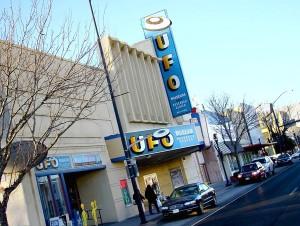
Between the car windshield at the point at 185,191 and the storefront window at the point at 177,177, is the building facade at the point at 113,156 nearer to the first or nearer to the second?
the storefront window at the point at 177,177

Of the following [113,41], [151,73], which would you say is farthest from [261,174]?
[113,41]

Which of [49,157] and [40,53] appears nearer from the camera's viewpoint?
[40,53]

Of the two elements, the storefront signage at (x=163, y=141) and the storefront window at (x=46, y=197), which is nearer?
the storefront window at (x=46, y=197)

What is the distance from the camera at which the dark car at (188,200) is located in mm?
21984

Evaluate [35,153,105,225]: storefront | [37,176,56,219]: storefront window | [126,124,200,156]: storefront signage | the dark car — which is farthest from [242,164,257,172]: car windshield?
[37,176,56,219]: storefront window

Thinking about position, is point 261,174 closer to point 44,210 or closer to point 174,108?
point 174,108

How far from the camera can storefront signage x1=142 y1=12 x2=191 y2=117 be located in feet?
121

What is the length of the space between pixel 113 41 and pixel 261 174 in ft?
52.7

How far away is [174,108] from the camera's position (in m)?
37.0

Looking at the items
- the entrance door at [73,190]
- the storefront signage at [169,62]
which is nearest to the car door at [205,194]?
the entrance door at [73,190]

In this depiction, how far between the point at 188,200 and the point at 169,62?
1744 centimetres

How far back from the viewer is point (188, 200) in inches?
876

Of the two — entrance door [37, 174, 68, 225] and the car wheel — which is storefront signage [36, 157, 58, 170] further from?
the car wheel

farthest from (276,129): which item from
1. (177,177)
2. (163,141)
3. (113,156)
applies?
(113,156)
